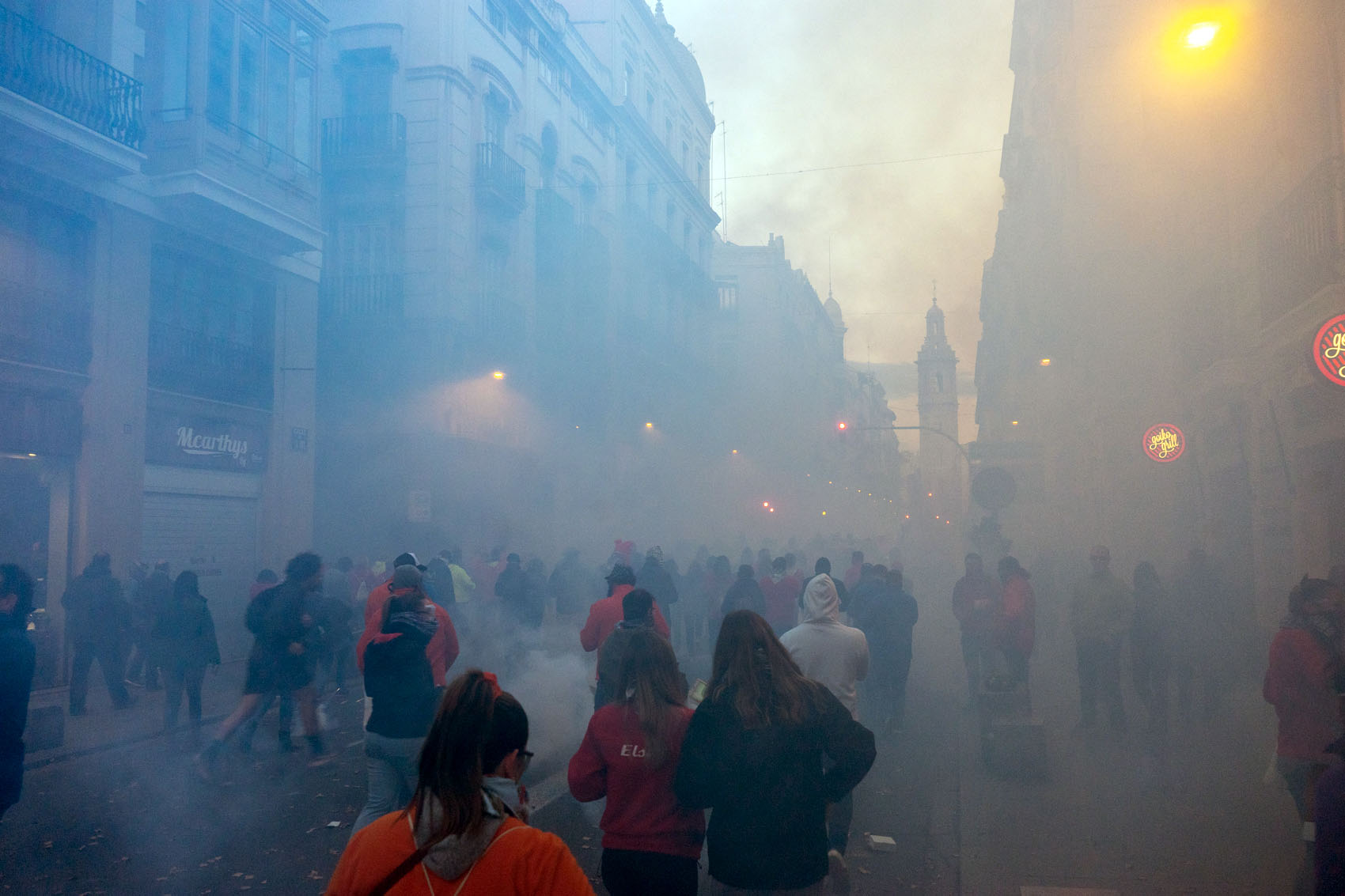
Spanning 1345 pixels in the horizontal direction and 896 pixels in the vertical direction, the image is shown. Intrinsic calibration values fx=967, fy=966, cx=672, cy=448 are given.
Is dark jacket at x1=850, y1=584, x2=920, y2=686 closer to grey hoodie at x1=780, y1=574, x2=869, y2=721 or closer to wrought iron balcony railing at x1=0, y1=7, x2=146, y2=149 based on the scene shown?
grey hoodie at x1=780, y1=574, x2=869, y2=721

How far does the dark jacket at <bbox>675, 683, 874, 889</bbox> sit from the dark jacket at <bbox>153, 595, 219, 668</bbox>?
805cm

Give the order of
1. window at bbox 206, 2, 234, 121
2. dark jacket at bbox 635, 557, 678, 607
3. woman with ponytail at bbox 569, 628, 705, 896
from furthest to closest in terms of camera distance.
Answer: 1. window at bbox 206, 2, 234, 121
2. dark jacket at bbox 635, 557, 678, 607
3. woman with ponytail at bbox 569, 628, 705, 896

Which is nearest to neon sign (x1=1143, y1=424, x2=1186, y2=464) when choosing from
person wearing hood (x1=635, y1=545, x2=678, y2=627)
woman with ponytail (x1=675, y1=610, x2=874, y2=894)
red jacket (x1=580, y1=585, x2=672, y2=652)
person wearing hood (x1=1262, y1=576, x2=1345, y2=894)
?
person wearing hood (x1=635, y1=545, x2=678, y2=627)

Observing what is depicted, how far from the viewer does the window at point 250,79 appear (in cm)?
1709

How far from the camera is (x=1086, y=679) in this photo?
376 inches

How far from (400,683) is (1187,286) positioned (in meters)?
16.5

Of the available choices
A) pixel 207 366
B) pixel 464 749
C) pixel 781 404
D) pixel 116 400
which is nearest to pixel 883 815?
pixel 464 749

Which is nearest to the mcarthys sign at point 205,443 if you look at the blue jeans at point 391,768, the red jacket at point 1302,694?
the blue jeans at point 391,768

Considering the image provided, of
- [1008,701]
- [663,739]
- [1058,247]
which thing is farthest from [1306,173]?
[1058,247]

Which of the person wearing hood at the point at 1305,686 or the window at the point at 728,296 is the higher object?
the window at the point at 728,296

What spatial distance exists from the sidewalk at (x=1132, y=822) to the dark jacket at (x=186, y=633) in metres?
7.41

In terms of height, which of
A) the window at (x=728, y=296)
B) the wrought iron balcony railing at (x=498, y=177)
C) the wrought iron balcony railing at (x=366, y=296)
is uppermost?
the window at (x=728, y=296)

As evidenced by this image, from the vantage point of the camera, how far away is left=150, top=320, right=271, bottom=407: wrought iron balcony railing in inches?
615

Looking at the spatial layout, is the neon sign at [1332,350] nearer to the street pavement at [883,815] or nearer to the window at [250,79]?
the street pavement at [883,815]
